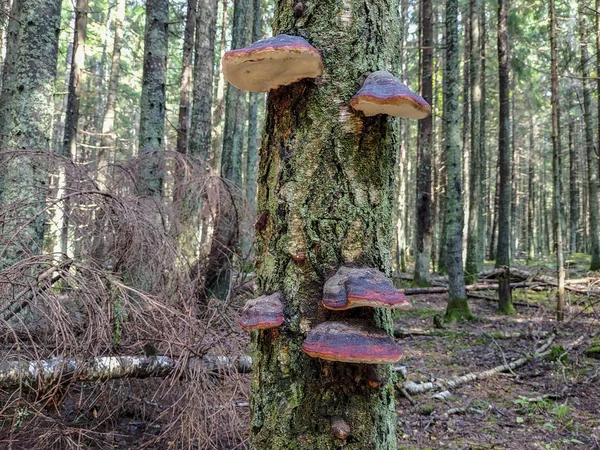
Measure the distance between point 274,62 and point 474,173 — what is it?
54.7ft

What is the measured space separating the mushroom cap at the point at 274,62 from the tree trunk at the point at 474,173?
41.7 feet

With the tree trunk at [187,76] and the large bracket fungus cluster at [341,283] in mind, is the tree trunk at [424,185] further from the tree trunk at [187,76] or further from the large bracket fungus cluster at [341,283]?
the large bracket fungus cluster at [341,283]

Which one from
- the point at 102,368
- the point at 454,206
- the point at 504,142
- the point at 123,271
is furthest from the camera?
the point at 504,142

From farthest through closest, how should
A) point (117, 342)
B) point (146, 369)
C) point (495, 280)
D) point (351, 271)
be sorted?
point (495, 280) < point (146, 369) < point (117, 342) < point (351, 271)

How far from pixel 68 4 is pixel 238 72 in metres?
27.9

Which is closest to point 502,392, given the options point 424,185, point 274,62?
point 274,62

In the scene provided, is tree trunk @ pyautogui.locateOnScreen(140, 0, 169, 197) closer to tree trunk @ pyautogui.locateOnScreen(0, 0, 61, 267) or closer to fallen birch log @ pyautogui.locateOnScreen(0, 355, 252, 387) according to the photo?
tree trunk @ pyautogui.locateOnScreen(0, 0, 61, 267)

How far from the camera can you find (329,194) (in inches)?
61.5

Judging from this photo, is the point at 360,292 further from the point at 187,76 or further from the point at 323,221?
the point at 187,76

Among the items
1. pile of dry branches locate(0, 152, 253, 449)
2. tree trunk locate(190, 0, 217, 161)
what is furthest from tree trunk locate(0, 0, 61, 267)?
tree trunk locate(190, 0, 217, 161)

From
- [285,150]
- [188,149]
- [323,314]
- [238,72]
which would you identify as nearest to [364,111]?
[285,150]

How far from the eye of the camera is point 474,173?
16391 millimetres

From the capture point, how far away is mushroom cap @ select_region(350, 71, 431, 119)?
Answer: 4.57 ft

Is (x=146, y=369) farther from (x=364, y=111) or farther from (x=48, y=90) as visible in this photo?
(x=48, y=90)
